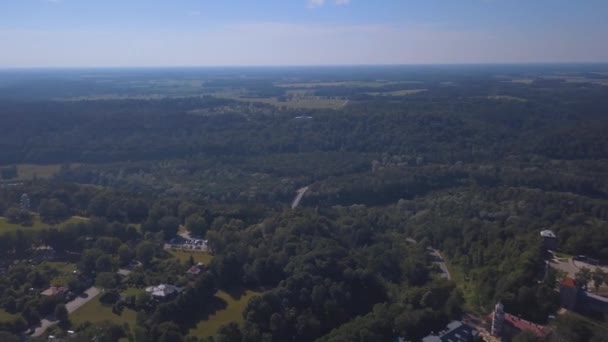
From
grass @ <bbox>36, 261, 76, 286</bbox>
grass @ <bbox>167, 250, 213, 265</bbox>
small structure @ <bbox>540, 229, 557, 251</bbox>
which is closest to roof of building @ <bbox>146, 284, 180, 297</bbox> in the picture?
grass @ <bbox>167, 250, 213, 265</bbox>

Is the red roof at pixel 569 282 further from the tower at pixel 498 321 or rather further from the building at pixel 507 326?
the tower at pixel 498 321

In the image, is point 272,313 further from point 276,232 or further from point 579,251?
point 579,251

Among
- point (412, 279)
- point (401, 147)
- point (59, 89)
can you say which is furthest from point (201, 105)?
point (412, 279)

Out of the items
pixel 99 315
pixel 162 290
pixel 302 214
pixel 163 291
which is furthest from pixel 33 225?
pixel 302 214

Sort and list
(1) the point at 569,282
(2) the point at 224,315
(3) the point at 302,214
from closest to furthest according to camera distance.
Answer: (1) the point at 569,282 → (2) the point at 224,315 → (3) the point at 302,214

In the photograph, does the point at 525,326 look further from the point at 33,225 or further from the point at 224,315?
the point at 33,225

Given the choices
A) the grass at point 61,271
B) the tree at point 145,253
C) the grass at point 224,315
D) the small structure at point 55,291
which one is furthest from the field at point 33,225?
the grass at point 224,315
